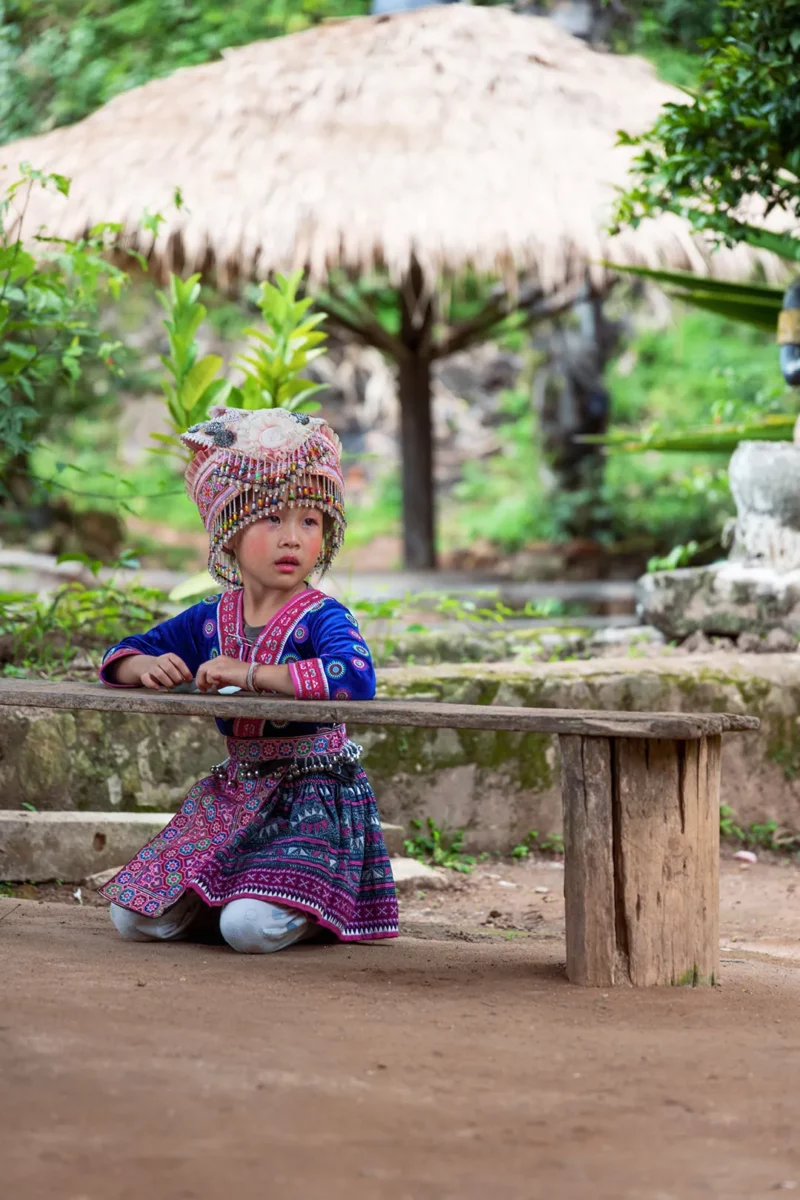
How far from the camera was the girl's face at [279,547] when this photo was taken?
9.13 ft

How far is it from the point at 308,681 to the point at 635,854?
664 mm

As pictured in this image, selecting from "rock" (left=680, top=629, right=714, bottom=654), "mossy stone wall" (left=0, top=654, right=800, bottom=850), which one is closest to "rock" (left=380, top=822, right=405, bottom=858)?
"mossy stone wall" (left=0, top=654, right=800, bottom=850)

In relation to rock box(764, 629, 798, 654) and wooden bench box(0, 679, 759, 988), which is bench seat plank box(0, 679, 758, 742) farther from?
rock box(764, 629, 798, 654)

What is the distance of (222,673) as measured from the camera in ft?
8.63

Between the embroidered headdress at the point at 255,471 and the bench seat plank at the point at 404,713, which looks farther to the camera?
the embroidered headdress at the point at 255,471

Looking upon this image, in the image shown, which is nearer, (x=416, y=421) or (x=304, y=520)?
(x=304, y=520)

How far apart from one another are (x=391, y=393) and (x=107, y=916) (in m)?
12.7

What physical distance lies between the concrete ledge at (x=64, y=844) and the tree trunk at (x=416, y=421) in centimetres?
544

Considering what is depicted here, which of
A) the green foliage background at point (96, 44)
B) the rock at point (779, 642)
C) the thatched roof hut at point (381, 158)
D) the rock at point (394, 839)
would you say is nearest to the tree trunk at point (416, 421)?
the thatched roof hut at point (381, 158)

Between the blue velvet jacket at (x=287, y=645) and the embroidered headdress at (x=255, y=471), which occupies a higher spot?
the embroidered headdress at (x=255, y=471)

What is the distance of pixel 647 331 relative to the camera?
14789 mm

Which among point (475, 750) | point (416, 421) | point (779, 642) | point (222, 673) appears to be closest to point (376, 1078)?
point (222, 673)

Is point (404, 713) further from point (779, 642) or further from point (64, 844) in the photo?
point (779, 642)

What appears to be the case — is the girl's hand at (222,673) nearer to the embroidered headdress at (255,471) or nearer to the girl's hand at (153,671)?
the girl's hand at (153,671)
